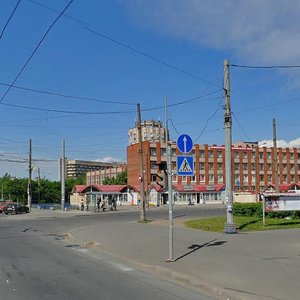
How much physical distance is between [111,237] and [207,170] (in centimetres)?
9028

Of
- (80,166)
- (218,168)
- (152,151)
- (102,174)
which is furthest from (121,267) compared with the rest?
(102,174)

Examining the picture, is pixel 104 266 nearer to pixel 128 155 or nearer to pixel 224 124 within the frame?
pixel 224 124

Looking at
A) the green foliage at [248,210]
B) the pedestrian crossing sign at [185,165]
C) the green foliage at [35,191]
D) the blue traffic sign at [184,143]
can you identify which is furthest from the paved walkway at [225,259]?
the green foliage at [35,191]

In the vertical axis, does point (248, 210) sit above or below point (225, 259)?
above

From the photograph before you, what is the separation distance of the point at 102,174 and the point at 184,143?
475 feet

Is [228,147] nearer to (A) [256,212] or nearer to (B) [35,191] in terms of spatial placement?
(A) [256,212]

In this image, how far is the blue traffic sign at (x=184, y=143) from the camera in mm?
12578

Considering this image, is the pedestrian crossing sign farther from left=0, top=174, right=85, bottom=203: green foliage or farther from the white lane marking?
→ left=0, top=174, right=85, bottom=203: green foliage

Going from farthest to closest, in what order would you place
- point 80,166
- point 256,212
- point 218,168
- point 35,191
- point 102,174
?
point 102,174 → point 80,166 → point 35,191 → point 218,168 → point 256,212

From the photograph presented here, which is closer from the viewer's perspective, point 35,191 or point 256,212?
point 256,212

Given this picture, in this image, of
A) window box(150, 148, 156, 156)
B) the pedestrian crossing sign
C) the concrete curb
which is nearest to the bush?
the concrete curb

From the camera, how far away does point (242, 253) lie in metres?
13.1

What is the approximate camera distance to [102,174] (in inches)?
6152

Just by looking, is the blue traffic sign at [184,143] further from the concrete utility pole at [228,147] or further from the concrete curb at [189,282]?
the concrete utility pole at [228,147]
